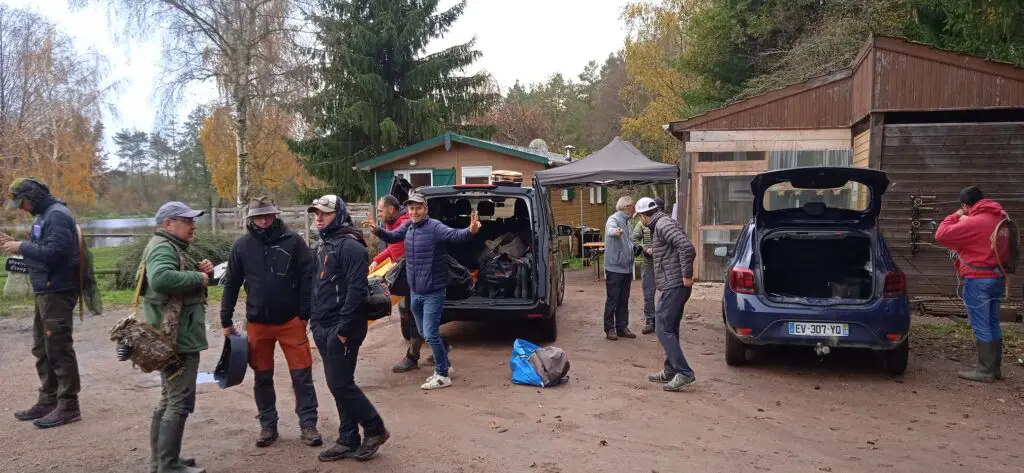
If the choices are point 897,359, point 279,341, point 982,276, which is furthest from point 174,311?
point 982,276

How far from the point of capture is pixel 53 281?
4.99m

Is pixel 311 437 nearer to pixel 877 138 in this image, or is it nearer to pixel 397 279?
pixel 397 279

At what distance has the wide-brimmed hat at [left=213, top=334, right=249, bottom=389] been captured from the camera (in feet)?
14.2

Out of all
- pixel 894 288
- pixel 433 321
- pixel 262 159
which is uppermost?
pixel 262 159

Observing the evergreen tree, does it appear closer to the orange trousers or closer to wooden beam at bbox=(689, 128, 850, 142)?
wooden beam at bbox=(689, 128, 850, 142)

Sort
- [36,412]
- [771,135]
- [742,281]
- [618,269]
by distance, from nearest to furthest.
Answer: [36,412], [742,281], [618,269], [771,135]

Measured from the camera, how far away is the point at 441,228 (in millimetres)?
5891

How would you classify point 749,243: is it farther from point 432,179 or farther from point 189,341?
point 432,179

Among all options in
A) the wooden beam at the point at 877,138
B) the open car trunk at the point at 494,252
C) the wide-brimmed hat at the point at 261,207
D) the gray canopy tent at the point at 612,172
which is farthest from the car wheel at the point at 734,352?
the gray canopy tent at the point at 612,172

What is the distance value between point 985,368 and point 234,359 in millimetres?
6307

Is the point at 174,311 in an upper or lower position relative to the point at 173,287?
lower

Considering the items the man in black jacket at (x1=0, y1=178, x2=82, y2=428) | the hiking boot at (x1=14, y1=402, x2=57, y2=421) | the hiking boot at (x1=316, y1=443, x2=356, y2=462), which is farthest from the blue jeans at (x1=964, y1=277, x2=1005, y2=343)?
the hiking boot at (x1=14, y1=402, x2=57, y2=421)

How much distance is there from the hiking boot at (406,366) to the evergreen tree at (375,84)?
17870 millimetres

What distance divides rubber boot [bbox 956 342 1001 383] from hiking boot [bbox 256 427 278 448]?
19.4 ft
